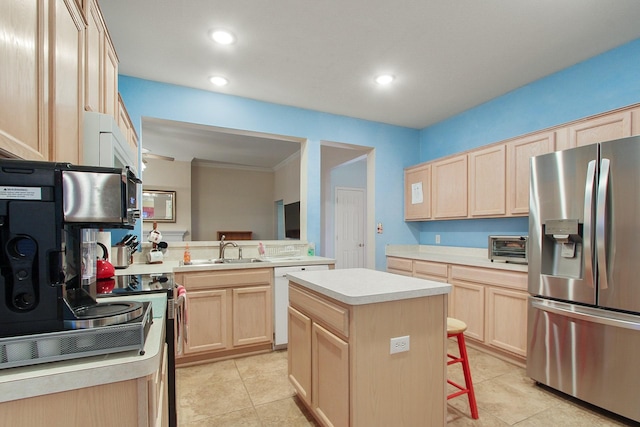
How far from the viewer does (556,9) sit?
1.98m

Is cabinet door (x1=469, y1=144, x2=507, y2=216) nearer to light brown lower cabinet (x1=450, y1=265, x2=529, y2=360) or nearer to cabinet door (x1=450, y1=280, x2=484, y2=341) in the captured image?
light brown lower cabinet (x1=450, y1=265, x2=529, y2=360)

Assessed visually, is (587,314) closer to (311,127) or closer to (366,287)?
(366,287)

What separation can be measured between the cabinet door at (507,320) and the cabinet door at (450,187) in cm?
104

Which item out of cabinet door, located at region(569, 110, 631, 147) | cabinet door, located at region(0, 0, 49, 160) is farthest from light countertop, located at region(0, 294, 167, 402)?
cabinet door, located at region(569, 110, 631, 147)

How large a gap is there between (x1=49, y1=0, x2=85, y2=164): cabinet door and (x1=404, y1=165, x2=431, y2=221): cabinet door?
357 centimetres

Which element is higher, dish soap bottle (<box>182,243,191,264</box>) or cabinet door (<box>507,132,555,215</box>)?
cabinet door (<box>507,132,555,215</box>)

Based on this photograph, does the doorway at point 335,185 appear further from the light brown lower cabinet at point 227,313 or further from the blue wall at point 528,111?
the light brown lower cabinet at point 227,313

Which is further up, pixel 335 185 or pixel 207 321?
pixel 335 185

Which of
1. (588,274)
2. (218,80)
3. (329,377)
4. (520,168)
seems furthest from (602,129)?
(218,80)

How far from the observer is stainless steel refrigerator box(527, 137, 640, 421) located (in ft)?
5.88

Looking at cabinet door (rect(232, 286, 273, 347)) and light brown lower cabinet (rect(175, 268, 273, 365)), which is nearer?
light brown lower cabinet (rect(175, 268, 273, 365))

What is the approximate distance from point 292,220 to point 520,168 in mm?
3935

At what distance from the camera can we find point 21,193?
72cm

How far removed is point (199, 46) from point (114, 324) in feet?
7.65
